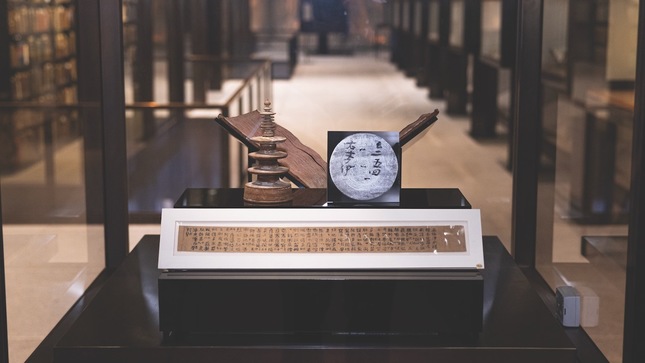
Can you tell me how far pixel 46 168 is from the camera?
18.9 ft

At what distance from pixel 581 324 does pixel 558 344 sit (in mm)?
717

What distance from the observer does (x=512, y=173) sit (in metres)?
3.69

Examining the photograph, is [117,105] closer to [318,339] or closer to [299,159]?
[299,159]

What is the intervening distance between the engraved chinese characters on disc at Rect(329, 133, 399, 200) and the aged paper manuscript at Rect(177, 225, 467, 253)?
0.13 meters

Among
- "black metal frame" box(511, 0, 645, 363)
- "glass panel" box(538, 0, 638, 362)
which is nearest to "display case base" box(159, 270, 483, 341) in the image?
"glass panel" box(538, 0, 638, 362)

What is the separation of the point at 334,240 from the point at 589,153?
263cm

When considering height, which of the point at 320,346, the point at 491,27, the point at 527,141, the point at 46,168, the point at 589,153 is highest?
→ the point at 491,27

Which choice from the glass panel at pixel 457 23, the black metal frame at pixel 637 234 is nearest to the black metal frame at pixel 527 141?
the glass panel at pixel 457 23

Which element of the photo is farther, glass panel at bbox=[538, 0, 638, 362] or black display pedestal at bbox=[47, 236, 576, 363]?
glass panel at bbox=[538, 0, 638, 362]

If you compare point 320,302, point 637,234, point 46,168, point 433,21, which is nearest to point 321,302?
point 320,302

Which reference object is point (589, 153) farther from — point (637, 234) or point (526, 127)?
point (637, 234)

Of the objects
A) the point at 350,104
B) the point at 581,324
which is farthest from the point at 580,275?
the point at 350,104

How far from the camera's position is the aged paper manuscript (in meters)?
2.38

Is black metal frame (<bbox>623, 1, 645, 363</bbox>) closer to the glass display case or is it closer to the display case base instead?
the display case base
